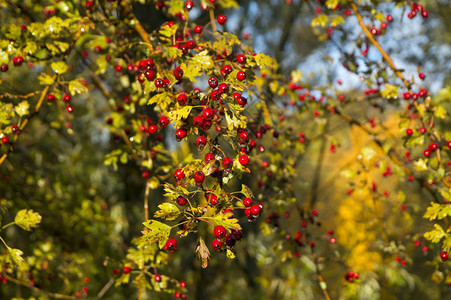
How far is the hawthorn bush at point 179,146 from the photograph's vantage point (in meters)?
1.33

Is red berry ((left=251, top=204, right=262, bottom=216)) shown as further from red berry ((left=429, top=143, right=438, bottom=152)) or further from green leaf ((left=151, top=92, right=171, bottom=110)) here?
red berry ((left=429, top=143, right=438, bottom=152))

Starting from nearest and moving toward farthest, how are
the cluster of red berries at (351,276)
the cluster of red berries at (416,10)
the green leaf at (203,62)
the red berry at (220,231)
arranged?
the red berry at (220,231), the green leaf at (203,62), the cluster of red berries at (416,10), the cluster of red berries at (351,276)

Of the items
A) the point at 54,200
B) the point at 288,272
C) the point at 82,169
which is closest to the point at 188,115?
the point at 54,200

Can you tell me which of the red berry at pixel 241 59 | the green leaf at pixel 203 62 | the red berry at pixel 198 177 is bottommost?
the red berry at pixel 198 177

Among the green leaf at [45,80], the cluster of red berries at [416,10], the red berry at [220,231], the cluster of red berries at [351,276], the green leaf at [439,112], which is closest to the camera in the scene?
the red berry at [220,231]

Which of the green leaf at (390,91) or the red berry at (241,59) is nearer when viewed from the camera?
the red berry at (241,59)

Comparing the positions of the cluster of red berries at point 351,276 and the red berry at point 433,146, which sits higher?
the red berry at point 433,146

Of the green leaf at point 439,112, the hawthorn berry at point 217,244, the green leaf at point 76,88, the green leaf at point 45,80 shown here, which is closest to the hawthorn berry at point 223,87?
the hawthorn berry at point 217,244

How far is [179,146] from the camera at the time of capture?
4.09 metres

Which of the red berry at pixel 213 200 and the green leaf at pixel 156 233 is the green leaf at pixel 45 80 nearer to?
the green leaf at pixel 156 233

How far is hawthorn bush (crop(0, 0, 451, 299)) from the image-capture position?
4.38 ft

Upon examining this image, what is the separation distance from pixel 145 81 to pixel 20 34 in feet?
2.63

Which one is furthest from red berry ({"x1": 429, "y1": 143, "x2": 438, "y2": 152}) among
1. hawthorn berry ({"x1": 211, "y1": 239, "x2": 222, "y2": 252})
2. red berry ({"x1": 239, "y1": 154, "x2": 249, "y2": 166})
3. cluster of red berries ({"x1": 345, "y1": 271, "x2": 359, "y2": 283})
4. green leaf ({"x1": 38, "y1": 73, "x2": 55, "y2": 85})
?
green leaf ({"x1": 38, "y1": 73, "x2": 55, "y2": 85})

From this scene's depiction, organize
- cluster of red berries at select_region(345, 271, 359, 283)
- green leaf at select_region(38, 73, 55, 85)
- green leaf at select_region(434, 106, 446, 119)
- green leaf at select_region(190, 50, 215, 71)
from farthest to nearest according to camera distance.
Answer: cluster of red berries at select_region(345, 271, 359, 283) → green leaf at select_region(434, 106, 446, 119) → green leaf at select_region(38, 73, 55, 85) → green leaf at select_region(190, 50, 215, 71)
